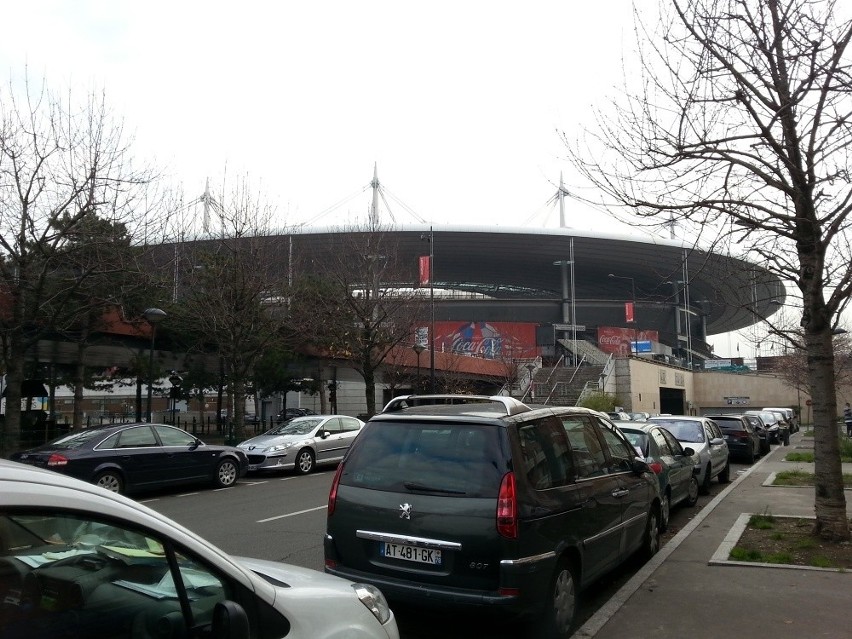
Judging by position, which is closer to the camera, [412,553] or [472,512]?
[472,512]

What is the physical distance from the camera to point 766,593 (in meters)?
6.36

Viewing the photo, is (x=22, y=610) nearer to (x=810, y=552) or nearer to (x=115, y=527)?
(x=115, y=527)

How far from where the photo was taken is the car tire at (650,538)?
7745 mm

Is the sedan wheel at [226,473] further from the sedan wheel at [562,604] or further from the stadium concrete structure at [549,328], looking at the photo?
the stadium concrete structure at [549,328]

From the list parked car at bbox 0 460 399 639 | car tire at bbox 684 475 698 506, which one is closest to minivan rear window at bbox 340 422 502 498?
parked car at bbox 0 460 399 639

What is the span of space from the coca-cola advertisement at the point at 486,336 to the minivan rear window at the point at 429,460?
58.1 meters

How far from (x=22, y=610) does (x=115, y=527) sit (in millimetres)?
333

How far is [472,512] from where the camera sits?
4871mm

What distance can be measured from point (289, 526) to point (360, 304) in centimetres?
1912

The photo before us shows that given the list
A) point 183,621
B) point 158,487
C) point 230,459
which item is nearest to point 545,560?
point 183,621

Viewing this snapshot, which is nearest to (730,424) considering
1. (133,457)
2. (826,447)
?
(826,447)

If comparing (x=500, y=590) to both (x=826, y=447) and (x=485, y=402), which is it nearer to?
(x=485, y=402)

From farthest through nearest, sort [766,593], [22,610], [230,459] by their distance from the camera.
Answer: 1. [230,459]
2. [766,593]
3. [22,610]

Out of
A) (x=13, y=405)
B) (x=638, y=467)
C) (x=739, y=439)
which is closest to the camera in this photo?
(x=638, y=467)
